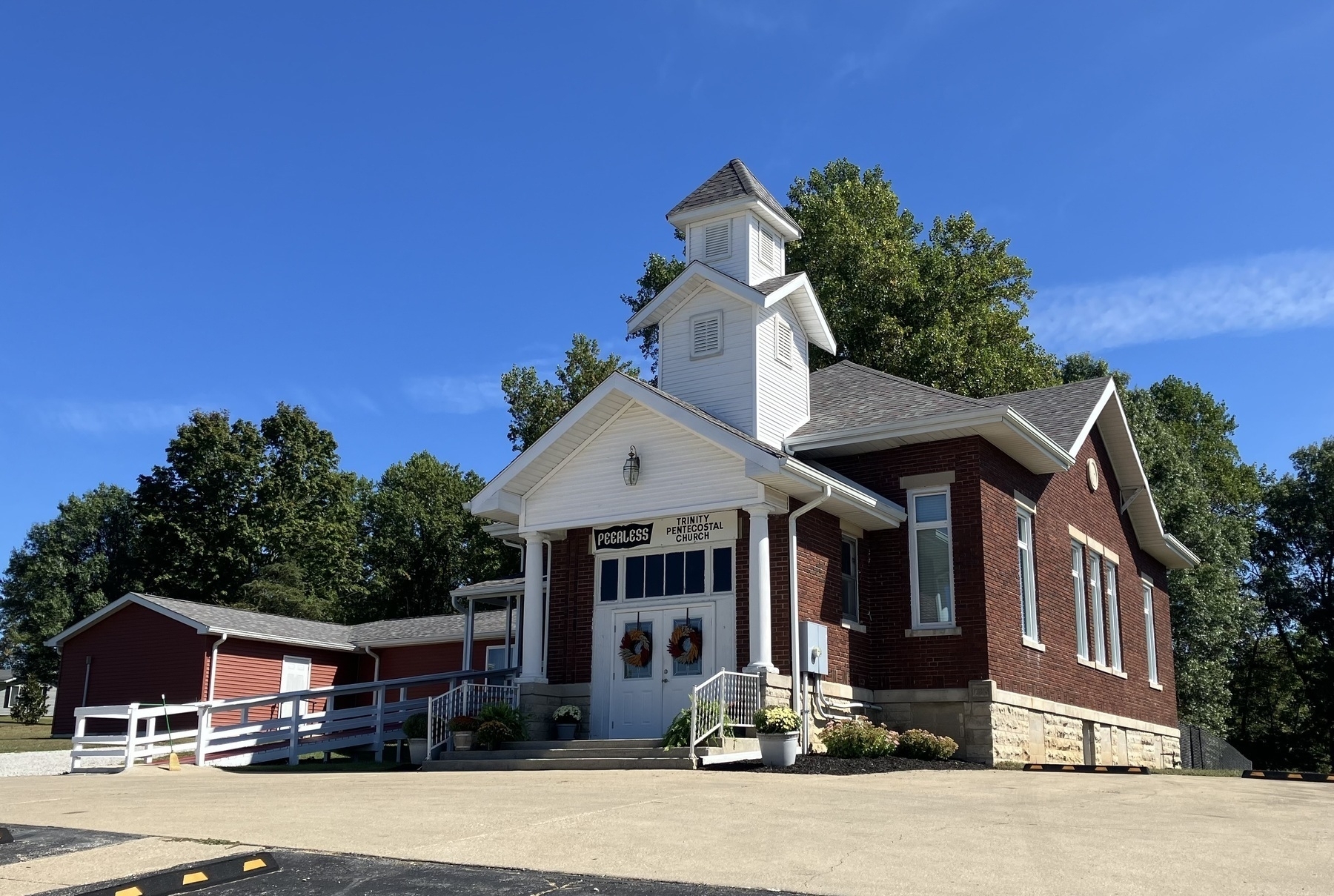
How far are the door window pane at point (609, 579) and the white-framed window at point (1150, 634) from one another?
45.8 feet

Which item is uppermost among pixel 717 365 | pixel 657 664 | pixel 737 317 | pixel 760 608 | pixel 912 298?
pixel 912 298

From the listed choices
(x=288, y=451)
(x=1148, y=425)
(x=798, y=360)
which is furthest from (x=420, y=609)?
(x=798, y=360)

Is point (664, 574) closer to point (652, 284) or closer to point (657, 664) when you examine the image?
point (657, 664)

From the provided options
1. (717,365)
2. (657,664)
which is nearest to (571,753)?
(657,664)

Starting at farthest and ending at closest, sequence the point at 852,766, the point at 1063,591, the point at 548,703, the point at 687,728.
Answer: the point at 1063,591
the point at 548,703
the point at 687,728
the point at 852,766

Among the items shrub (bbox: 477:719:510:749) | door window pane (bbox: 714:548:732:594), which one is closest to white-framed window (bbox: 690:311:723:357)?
door window pane (bbox: 714:548:732:594)

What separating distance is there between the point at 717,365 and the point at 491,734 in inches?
294

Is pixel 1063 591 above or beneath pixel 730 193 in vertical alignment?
beneath

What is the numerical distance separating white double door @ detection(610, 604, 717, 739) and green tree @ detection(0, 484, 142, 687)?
51.4 m

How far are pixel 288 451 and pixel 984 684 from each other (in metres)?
46.4

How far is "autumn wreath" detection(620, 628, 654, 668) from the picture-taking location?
62.3ft

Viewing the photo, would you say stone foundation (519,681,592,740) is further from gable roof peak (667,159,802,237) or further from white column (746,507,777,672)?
gable roof peak (667,159,802,237)

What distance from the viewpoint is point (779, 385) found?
21109 millimetres

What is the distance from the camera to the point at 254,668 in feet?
109
